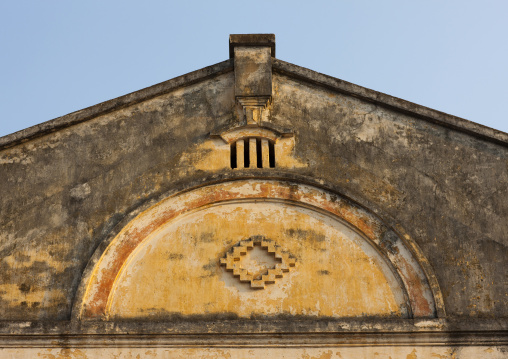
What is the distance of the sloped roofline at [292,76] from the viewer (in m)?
12.7

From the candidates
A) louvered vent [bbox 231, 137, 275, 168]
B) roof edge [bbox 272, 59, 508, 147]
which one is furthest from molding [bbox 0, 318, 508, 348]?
roof edge [bbox 272, 59, 508, 147]

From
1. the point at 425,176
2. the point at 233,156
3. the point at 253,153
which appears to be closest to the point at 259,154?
the point at 253,153

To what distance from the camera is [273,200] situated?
1246cm

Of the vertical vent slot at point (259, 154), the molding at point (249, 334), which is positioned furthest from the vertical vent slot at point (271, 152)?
the molding at point (249, 334)

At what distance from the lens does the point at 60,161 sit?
12.7m

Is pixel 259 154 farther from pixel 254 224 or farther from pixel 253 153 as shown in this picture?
pixel 254 224

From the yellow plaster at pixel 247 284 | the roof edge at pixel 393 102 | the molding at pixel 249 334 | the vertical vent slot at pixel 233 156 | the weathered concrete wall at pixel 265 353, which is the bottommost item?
the weathered concrete wall at pixel 265 353

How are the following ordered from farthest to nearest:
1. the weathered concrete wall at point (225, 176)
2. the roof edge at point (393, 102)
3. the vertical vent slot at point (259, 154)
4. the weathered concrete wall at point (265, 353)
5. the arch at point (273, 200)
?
the vertical vent slot at point (259, 154) → the roof edge at point (393, 102) → the weathered concrete wall at point (225, 176) → the arch at point (273, 200) → the weathered concrete wall at point (265, 353)

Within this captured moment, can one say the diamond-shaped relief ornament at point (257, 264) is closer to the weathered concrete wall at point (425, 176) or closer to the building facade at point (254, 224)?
the building facade at point (254, 224)

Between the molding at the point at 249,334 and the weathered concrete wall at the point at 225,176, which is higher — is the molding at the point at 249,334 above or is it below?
below

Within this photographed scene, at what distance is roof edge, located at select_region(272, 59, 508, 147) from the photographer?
497 inches

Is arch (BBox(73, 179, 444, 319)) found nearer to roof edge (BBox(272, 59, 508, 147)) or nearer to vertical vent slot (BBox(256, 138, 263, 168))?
vertical vent slot (BBox(256, 138, 263, 168))

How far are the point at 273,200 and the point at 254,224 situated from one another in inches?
16.8

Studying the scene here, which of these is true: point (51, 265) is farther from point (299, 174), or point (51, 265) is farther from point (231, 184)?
point (299, 174)
